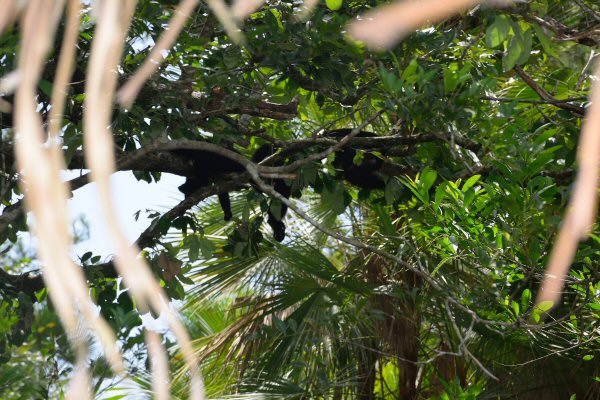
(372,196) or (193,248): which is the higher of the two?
(193,248)

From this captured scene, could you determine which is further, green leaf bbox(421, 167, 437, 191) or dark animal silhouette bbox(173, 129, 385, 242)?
dark animal silhouette bbox(173, 129, 385, 242)

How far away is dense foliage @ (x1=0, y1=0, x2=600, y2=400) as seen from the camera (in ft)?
9.50

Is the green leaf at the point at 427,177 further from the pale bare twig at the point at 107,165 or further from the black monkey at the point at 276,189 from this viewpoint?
the pale bare twig at the point at 107,165

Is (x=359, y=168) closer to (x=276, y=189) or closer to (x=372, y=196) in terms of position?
(x=372, y=196)

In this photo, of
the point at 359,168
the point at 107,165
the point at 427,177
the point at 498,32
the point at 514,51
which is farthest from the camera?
the point at 359,168

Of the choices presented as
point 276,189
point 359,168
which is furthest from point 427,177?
point 276,189

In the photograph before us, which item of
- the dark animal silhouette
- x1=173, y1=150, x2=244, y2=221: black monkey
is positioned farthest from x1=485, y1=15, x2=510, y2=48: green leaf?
x1=173, y1=150, x2=244, y2=221: black monkey

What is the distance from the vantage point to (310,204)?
5746 mm

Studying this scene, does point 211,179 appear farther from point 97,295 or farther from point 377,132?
point 377,132

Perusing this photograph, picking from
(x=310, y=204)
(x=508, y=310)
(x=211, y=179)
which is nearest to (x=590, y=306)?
(x=508, y=310)

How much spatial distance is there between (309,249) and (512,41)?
252 centimetres

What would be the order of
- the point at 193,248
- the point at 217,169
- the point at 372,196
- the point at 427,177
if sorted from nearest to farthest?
the point at 427,177 < the point at 193,248 < the point at 217,169 < the point at 372,196

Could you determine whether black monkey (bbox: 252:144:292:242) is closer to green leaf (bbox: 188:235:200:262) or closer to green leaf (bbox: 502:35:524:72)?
green leaf (bbox: 188:235:200:262)

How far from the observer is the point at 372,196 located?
4637 millimetres
